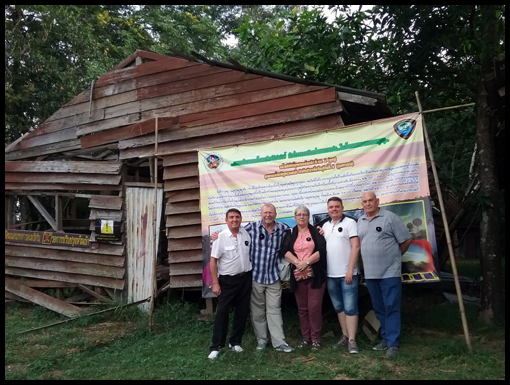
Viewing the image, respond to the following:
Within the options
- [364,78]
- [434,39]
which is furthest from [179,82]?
[434,39]

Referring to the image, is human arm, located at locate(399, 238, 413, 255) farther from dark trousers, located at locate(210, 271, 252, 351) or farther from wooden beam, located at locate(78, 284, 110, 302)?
wooden beam, located at locate(78, 284, 110, 302)

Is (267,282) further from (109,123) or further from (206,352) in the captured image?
(109,123)

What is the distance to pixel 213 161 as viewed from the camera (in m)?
6.42

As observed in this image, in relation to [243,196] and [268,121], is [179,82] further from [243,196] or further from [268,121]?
[243,196]

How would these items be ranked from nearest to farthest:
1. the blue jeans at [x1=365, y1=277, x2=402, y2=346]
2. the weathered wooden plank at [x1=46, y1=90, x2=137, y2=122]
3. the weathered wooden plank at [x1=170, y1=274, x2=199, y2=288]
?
the blue jeans at [x1=365, y1=277, x2=402, y2=346]
the weathered wooden plank at [x1=170, y1=274, x2=199, y2=288]
the weathered wooden plank at [x1=46, y1=90, x2=137, y2=122]

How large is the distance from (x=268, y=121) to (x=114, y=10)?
42.4 feet

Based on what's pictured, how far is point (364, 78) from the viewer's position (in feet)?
25.3

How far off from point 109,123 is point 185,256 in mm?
2936

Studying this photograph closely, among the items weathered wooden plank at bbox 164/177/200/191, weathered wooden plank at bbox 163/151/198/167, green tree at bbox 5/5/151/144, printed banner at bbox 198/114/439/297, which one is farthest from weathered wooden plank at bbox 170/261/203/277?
green tree at bbox 5/5/151/144

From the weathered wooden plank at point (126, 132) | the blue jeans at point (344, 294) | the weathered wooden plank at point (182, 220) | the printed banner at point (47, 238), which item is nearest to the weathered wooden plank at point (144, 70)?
the weathered wooden plank at point (126, 132)

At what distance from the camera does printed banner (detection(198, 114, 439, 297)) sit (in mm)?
5156

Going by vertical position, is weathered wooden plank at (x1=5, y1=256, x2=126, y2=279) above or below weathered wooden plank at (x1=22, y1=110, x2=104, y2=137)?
below

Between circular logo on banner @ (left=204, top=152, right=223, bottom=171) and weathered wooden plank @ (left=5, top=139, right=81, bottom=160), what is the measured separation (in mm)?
3350
